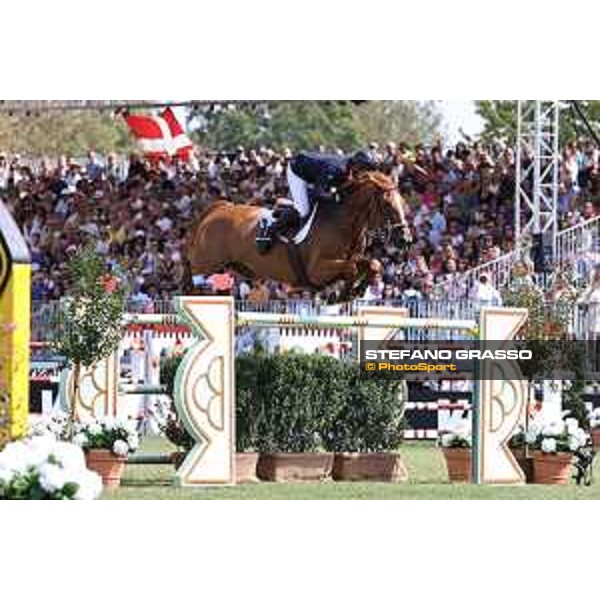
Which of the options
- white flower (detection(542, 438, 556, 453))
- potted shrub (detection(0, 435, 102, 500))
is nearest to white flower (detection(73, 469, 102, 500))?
potted shrub (detection(0, 435, 102, 500))

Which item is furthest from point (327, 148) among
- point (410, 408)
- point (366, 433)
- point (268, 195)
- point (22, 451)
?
point (22, 451)

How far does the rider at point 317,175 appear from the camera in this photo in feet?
48.1

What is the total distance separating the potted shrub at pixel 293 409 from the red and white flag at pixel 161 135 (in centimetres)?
243

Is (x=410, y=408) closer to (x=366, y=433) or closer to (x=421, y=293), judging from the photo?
(x=421, y=293)

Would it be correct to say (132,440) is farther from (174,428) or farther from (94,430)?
(174,428)

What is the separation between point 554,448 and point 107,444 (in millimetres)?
2806

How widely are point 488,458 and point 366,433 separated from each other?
2.60 feet

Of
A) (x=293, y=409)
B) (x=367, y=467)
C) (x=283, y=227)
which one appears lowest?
(x=367, y=467)

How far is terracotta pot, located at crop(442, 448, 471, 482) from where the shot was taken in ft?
42.6

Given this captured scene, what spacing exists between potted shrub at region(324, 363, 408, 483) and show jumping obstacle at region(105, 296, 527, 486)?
1.28 feet

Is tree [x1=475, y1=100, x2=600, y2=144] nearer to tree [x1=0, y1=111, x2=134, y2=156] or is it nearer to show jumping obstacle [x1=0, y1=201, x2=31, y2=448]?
tree [x1=0, y1=111, x2=134, y2=156]

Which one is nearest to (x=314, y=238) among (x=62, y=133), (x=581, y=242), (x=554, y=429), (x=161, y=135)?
(x=161, y=135)

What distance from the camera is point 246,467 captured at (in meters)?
12.3

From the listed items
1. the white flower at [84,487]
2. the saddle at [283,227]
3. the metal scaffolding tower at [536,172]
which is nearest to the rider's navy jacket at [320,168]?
the saddle at [283,227]
